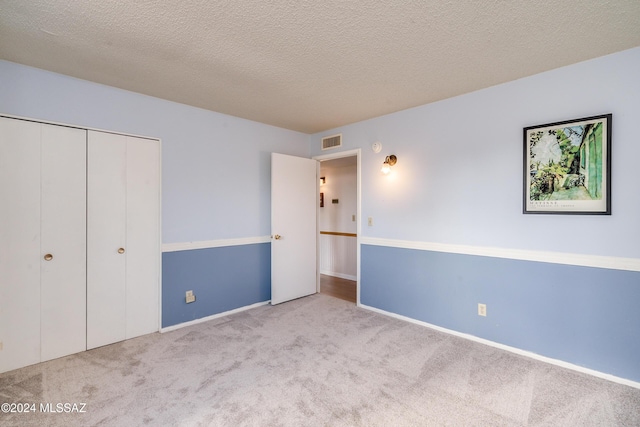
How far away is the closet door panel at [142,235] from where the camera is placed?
285cm

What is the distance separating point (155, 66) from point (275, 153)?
1.73 metres

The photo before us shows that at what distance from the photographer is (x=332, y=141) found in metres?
4.14

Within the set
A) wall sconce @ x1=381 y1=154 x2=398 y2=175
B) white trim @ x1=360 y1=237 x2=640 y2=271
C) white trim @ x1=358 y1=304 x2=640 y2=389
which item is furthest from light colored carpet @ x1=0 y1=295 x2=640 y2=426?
wall sconce @ x1=381 y1=154 x2=398 y2=175

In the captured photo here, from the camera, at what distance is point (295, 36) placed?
75.2 inches

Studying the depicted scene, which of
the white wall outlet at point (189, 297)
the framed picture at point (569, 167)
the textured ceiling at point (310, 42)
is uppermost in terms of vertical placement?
the textured ceiling at point (310, 42)

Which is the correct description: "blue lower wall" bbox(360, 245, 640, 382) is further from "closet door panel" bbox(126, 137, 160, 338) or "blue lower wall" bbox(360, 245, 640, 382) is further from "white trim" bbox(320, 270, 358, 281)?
"closet door panel" bbox(126, 137, 160, 338)

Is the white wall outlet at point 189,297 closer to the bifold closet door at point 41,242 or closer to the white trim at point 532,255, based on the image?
the bifold closet door at point 41,242

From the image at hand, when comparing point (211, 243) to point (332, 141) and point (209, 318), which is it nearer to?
point (209, 318)

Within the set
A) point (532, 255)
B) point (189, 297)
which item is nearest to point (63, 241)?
point (189, 297)

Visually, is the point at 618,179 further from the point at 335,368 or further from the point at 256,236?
the point at 256,236

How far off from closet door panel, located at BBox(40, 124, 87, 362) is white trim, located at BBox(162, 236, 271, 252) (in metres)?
0.72

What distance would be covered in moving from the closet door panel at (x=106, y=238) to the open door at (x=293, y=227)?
5.34 feet

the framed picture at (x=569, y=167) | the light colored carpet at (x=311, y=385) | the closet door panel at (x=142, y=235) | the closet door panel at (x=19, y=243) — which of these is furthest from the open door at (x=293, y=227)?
the framed picture at (x=569, y=167)

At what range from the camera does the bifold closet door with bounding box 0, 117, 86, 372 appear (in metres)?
2.27
